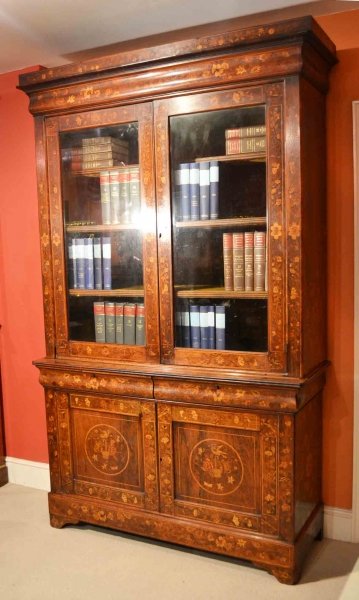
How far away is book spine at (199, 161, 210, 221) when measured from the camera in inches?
94.6

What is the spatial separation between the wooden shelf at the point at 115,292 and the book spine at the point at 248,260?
1.63 ft

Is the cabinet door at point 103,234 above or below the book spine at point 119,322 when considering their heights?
above

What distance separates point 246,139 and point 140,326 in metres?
0.97

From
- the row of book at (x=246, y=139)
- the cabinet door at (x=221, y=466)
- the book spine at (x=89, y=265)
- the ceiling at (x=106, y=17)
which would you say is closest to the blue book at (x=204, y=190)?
the row of book at (x=246, y=139)

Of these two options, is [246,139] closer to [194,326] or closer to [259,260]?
[259,260]

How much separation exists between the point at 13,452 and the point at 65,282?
1355mm

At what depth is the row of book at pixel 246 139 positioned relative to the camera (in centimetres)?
226

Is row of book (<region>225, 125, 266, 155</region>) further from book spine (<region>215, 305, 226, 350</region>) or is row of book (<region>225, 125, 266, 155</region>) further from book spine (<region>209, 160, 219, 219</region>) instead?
book spine (<region>215, 305, 226, 350</region>)

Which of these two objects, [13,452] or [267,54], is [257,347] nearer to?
[267,54]

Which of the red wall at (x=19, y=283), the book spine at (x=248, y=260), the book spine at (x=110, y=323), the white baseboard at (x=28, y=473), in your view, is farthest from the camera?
the white baseboard at (x=28, y=473)

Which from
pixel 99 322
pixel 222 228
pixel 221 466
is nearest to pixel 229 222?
pixel 222 228

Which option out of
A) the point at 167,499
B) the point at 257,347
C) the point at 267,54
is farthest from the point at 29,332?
the point at 267,54

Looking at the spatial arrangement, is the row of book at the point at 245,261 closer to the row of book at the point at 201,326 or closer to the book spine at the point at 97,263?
the row of book at the point at 201,326

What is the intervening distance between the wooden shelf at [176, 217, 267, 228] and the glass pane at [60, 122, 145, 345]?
25 cm
